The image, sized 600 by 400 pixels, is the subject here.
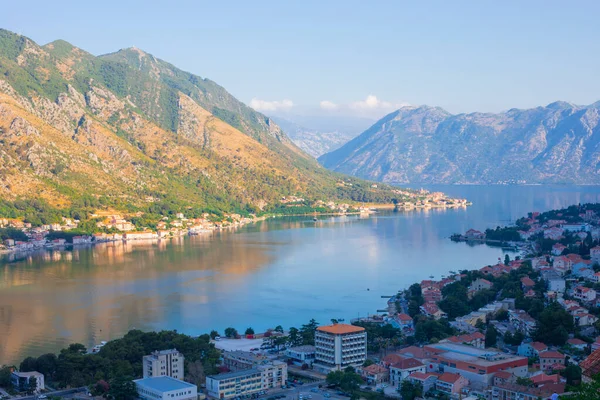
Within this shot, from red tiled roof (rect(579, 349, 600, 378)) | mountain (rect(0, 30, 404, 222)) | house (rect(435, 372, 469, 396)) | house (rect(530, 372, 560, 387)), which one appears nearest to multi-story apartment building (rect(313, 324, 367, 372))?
house (rect(435, 372, 469, 396))

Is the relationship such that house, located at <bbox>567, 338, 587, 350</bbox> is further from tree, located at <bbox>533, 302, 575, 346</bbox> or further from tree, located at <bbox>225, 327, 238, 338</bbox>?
tree, located at <bbox>225, 327, 238, 338</bbox>

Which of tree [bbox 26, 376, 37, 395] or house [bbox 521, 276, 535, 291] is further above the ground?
house [bbox 521, 276, 535, 291]

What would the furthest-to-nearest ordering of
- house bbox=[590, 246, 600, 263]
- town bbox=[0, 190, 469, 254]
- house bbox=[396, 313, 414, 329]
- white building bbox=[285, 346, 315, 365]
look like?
town bbox=[0, 190, 469, 254] → house bbox=[590, 246, 600, 263] → house bbox=[396, 313, 414, 329] → white building bbox=[285, 346, 315, 365]

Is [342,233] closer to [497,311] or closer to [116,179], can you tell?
[116,179]

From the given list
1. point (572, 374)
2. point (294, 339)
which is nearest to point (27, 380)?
point (294, 339)

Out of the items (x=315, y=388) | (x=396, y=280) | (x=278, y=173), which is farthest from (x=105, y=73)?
(x=315, y=388)

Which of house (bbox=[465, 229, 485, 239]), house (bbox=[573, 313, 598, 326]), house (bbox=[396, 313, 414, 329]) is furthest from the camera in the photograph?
house (bbox=[465, 229, 485, 239])
